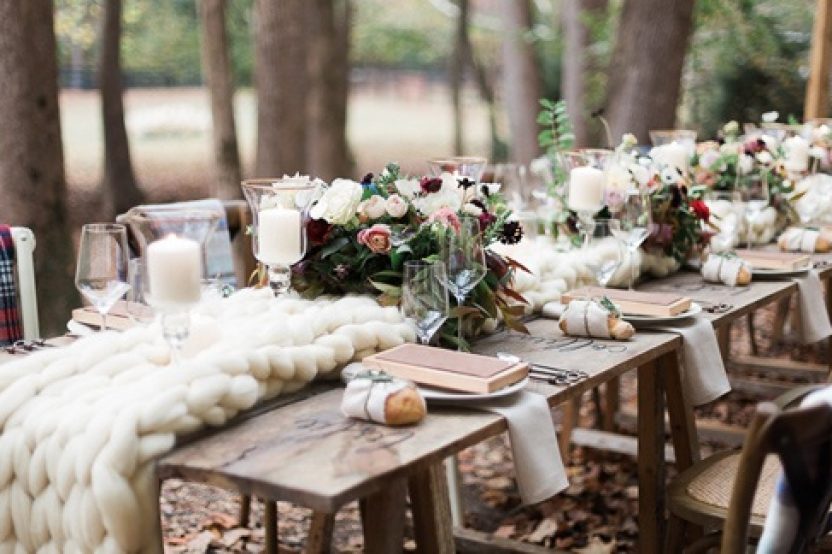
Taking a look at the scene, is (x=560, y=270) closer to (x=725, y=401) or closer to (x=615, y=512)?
(x=615, y=512)

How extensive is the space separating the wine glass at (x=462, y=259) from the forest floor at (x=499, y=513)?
55.3 inches

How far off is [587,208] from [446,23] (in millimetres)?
13691

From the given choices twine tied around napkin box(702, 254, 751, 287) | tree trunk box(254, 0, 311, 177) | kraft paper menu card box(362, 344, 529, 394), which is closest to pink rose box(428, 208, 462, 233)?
kraft paper menu card box(362, 344, 529, 394)

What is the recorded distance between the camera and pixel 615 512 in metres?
3.76

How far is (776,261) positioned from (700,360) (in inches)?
32.9

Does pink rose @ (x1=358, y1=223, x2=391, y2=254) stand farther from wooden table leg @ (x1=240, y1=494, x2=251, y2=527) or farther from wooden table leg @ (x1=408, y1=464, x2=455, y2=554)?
wooden table leg @ (x1=240, y1=494, x2=251, y2=527)

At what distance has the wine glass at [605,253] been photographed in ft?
9.38

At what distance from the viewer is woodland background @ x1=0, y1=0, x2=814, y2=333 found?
373 centimetres

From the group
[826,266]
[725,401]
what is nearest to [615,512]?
[826,266]

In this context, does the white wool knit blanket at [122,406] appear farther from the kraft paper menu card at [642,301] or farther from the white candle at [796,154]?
the white candle at [796,154]

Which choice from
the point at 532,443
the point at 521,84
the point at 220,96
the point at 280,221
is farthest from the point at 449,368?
the point at 521,84

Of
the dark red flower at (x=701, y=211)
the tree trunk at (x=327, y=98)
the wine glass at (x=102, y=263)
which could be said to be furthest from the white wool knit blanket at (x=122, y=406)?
the tree trunk at (x=327, y=98)

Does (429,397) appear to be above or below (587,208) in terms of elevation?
below

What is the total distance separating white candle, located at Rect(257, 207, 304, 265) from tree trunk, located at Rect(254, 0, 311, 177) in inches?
170
